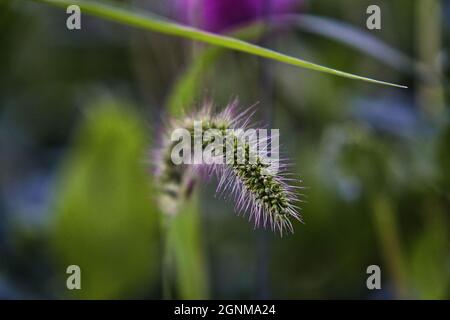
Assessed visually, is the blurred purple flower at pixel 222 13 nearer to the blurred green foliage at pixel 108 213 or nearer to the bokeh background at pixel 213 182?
the bokeh background at pixel 213 182

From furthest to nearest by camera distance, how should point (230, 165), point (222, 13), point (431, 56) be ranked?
point (431, 56) → point (222, 13) → point (230, 165)

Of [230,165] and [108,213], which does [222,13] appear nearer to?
[108,213]

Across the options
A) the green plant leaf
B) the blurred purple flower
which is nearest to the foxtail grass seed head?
the green plant leaf

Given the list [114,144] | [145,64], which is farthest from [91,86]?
[114,144]

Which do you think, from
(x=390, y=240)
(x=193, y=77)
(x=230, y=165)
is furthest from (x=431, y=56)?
(x=230, y=165)

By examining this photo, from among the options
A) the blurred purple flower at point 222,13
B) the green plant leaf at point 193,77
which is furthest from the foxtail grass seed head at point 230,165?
the blurred purple flower at point 222,13
